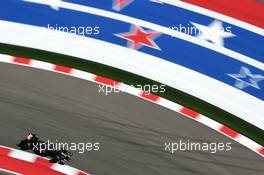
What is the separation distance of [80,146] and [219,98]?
7.96 ft

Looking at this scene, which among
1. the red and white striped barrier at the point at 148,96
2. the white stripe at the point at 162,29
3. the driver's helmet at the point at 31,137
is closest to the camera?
the driver's helmet at the point at 31,137

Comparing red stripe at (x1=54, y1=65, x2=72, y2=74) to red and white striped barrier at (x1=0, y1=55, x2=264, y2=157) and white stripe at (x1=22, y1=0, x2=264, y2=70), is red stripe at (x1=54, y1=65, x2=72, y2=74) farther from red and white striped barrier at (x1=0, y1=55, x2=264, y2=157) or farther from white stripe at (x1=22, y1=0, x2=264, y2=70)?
white stripe at (x1=22, y1=0, x2=264, y2=70)

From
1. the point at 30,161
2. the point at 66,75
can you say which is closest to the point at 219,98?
the point at 66,75

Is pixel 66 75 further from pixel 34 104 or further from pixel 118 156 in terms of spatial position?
pixel 118 156

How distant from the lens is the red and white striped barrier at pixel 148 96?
324 inches

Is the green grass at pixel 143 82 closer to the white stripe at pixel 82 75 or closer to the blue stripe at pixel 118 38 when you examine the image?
the white stripe at pixel 82 75

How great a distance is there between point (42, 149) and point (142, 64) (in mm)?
2150

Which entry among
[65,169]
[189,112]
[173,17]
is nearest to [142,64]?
[173,17]

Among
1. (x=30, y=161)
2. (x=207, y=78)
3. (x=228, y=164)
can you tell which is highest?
(x=207, y=78)

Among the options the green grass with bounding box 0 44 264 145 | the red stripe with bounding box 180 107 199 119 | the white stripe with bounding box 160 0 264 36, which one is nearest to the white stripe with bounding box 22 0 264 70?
the white stripe with bounding box 160 0 264 36

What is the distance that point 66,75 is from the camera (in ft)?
27.1

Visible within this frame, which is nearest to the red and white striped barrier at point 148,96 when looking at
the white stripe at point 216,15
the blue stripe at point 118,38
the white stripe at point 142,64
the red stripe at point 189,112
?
the red stripe at point 189,112

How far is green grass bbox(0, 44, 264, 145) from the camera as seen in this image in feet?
27.2

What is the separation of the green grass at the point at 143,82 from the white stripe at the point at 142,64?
0.07 metres
